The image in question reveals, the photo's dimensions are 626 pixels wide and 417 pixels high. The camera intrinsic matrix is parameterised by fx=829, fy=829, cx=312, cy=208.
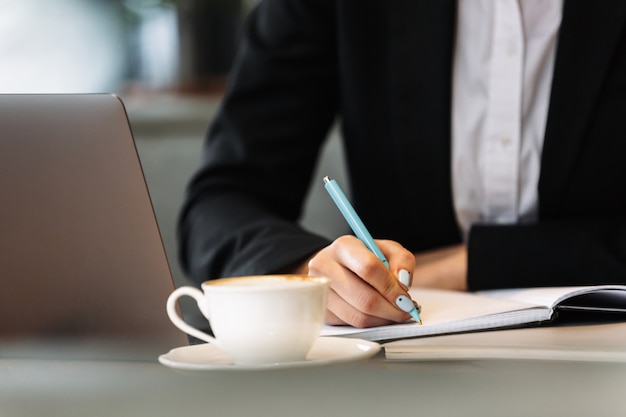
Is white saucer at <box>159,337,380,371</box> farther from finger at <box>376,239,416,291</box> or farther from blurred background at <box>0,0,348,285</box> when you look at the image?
blurred background at <box>0,0,348,285</box>

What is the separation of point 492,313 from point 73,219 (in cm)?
36

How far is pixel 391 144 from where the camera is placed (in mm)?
1361

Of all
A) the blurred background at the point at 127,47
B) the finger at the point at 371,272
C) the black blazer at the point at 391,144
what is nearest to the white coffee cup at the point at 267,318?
the finger at the point at 371,272

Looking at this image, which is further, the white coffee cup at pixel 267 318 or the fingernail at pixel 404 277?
the fingernail at pixel 404 277

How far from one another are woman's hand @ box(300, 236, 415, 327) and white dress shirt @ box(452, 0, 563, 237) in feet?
1.79

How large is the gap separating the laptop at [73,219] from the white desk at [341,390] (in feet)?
0.23

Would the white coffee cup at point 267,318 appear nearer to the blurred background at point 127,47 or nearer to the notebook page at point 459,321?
the notebook page at point 459,321

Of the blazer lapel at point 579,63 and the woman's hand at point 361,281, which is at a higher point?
the blazer lapel at point 579,63

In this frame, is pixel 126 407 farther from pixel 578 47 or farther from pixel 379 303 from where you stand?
pixel 578 47

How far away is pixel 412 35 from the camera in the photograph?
4.22ft

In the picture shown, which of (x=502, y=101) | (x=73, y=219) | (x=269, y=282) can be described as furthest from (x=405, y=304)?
(x=502, y=101)

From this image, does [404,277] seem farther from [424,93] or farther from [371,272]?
[424,93]

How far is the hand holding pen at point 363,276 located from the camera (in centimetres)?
71

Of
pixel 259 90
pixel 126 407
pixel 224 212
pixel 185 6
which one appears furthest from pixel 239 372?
pixel 185 6
